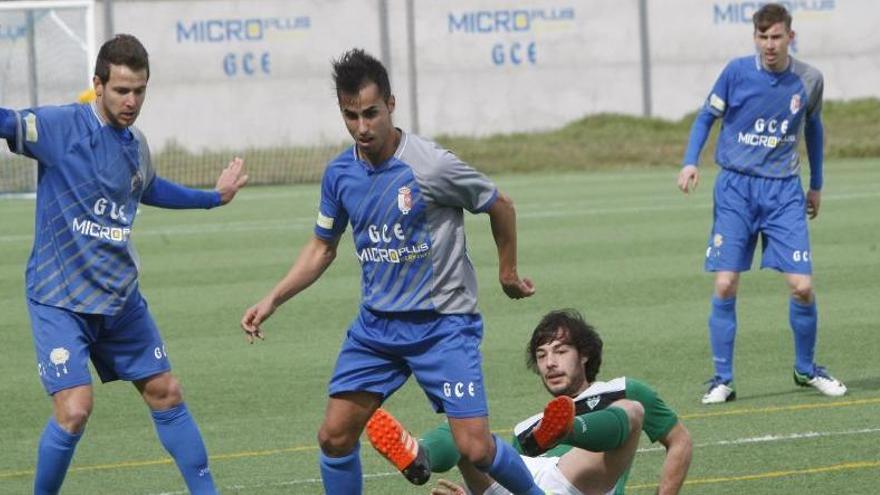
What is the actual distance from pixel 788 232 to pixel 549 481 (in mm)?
3672

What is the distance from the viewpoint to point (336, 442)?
7.28 m

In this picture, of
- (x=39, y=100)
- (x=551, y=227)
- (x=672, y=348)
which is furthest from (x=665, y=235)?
(x=39, y=100)

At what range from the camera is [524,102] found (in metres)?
34.2

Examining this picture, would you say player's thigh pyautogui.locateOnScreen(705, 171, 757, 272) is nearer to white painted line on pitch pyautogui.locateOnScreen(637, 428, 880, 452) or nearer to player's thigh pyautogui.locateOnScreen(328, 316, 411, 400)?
white painted line on pitch pyautogui.locateOnScreen(637, 428, 880, 452)

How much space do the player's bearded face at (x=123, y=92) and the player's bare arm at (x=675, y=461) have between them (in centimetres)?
260

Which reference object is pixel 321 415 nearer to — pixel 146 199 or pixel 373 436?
pixel 146 199

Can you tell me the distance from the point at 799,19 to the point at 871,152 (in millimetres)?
6403

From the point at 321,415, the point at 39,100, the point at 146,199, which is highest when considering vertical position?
the point at 39,100

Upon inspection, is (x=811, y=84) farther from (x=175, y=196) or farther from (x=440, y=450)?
(x=440, y=450)

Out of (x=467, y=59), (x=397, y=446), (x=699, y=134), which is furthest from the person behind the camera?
(x=467, y=59)

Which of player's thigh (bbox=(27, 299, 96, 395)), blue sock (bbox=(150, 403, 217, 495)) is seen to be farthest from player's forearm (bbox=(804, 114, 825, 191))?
player's thigh (bbox=(27, 299, 96, 395))

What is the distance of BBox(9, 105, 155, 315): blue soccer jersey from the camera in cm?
763

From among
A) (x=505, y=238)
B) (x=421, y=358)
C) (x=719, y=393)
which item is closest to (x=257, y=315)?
(x=421, y=358)

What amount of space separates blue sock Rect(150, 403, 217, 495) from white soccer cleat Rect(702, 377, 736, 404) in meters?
3.55
